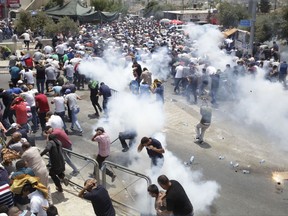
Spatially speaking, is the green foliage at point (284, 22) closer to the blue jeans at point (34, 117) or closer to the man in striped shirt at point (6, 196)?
the blue jeans at point (34, 117)

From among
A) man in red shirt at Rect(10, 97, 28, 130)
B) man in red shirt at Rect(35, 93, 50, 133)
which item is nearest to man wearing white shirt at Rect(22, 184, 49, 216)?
man in red shirt at Rect(10, 97, 28, 130)

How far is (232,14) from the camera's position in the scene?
41.2 metres

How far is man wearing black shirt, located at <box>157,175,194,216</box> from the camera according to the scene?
602cm

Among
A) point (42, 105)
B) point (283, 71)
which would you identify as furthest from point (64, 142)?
point (283, 71)

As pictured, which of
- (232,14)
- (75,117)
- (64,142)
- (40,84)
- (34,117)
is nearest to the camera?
(64,142)

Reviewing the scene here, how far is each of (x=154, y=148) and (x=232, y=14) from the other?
1397 inches

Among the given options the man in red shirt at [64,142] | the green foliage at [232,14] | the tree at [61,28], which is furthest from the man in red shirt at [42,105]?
the green foliage at [232,14]

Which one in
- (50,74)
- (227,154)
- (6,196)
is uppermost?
(6,196)

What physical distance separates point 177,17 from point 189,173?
195 feet

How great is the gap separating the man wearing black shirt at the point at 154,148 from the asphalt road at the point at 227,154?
1098 millimetres

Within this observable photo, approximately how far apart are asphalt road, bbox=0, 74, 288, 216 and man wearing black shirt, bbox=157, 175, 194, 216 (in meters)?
2.05

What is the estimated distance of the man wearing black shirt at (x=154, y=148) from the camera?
8448 mm

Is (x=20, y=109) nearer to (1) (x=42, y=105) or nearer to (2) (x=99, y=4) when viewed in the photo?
(1) (x=42, y=105)

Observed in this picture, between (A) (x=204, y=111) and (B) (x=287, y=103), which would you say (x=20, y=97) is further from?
(B) (x=287, y=103)
